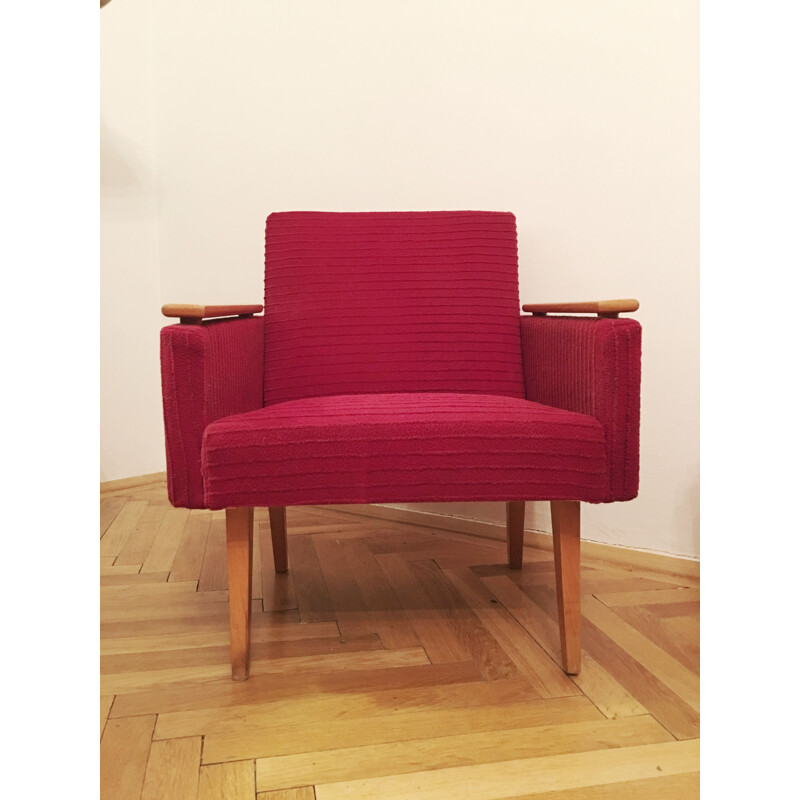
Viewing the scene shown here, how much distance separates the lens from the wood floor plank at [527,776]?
1.04 metres

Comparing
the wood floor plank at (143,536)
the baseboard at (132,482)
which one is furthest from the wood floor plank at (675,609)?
the baseboard at (132,482)

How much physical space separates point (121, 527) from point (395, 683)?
4.43ft

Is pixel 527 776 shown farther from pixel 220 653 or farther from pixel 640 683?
pixel 220 653

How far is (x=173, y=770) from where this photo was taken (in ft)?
3.62

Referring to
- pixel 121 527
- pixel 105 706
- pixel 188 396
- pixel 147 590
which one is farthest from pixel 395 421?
pixel 121 527

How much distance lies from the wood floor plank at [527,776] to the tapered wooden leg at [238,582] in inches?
14.9

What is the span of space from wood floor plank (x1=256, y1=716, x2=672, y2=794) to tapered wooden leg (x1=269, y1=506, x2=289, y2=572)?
799 millimetres

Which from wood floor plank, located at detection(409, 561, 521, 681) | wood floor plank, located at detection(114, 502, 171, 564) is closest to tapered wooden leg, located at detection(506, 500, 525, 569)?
wood floor plank, located at detection(409, 561, 521, 681)

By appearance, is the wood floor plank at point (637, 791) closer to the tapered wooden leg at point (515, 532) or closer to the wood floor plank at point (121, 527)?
the tapered wooden leg at point (515, 532)

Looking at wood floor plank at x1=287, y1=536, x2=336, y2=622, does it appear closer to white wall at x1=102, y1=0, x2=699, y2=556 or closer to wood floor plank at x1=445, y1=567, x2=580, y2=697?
wood floor plank at x1=445, y1=567, x2=580, y2=697
